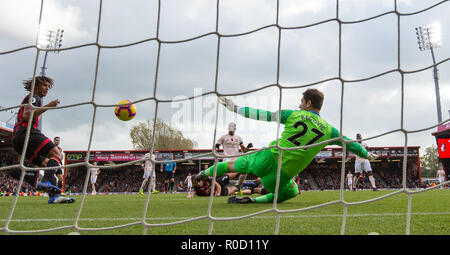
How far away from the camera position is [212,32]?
267 centimetres

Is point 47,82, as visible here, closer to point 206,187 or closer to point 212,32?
point 212,32

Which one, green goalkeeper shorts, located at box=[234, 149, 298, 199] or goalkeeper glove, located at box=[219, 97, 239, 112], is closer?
goalkeeper glove, located at box=[219, 97, 239, 112]

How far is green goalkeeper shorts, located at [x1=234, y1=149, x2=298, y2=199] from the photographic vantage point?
3.52 meters

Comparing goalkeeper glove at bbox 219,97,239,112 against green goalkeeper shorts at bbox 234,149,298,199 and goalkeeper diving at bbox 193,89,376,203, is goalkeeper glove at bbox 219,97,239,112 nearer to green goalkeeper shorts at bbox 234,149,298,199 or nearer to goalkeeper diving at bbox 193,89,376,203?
goalkeeper diving at bbox 193,89,376,203

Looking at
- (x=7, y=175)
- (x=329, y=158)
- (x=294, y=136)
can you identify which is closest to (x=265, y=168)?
(x=294, y=136)

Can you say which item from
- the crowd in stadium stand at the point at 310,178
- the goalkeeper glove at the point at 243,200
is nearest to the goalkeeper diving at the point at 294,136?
the goalkeeper glove at the point at 243,200

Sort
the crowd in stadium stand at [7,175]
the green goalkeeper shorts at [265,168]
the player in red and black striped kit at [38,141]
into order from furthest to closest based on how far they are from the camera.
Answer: the crowd in stadium stand at [7,175]
the player in red and black striped kit at [38,141]
the green goalkeeper shorts at [265,168]

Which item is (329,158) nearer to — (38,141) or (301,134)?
(301,134)

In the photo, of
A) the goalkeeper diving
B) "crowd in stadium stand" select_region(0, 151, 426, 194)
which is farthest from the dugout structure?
the goalkeeper diving

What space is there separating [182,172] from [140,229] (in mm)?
26233

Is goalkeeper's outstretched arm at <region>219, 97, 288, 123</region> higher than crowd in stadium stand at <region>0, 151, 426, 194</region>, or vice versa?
goalkeeper's outstretched arm at <region>219, 97, 288, 123</region>

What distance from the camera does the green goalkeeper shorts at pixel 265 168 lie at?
3.52m

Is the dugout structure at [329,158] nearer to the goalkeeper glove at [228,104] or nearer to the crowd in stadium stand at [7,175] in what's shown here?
the crowd in stadium stand at [7,175]

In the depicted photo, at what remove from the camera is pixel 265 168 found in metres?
3.55
